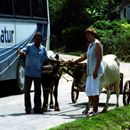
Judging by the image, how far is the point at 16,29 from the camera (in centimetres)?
1770

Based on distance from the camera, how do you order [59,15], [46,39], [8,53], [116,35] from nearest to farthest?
[8,53] → [46,39] → [116,35] → [59,15]

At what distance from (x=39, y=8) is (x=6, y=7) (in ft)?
8.41

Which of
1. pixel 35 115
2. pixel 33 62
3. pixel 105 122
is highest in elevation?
pixel 33 62

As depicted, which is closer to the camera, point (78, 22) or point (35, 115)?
point (35, 115)

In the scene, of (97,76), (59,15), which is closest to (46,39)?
(97,76)

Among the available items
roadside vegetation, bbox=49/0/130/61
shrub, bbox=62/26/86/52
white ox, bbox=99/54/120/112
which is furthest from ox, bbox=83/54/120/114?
shrub, bbox=62/26/86/52

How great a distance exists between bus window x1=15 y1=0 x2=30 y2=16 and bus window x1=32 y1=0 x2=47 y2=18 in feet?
1.49

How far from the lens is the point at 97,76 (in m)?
11.9

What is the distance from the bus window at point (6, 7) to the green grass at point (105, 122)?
583 centimetres

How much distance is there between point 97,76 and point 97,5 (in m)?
31.5

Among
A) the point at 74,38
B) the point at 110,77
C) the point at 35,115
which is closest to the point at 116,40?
the point at 74,38

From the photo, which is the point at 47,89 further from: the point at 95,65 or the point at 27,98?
the point at 95,65

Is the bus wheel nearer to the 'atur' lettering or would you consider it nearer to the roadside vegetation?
the 'atur' lettering

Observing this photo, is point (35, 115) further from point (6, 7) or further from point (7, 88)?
point (7, 88)
